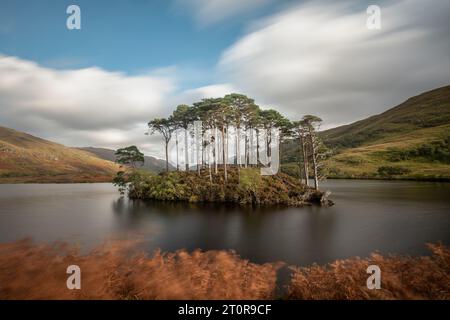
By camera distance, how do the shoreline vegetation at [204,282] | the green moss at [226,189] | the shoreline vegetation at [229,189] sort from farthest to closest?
the green moss at [226,189] → the shoreline vegetation at [229,189] → the shoreline vegetation at [204,282]

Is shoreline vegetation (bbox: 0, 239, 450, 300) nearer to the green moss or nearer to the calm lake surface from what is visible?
the calm lake surface

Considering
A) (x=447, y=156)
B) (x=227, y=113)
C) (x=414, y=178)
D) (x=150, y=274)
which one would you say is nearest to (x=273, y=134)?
(x=227, y=113)

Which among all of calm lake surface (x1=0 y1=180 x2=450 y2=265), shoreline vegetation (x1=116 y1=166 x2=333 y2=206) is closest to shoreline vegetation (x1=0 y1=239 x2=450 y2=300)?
calm lake surface (x1=0 y1=180 x2=450 y2=265)

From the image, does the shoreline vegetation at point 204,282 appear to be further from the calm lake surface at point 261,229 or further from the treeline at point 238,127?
the treeline at point 238,127

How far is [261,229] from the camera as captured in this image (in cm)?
2389

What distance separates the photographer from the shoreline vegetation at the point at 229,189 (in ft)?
130

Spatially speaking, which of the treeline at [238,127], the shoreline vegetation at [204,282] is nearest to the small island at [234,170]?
the treeline at [238,127]

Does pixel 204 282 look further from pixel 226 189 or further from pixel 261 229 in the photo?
pixel 226 189

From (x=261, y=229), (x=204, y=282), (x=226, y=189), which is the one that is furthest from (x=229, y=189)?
(x=204, y=282)

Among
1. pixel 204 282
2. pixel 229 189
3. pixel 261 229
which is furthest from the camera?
pixel 229 189

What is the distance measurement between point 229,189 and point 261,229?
18559 millimetres

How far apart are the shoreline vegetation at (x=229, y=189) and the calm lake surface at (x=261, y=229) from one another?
14.8ft

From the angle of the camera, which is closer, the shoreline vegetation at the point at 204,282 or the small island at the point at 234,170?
the shoreline vegetation at the point at 204,282
